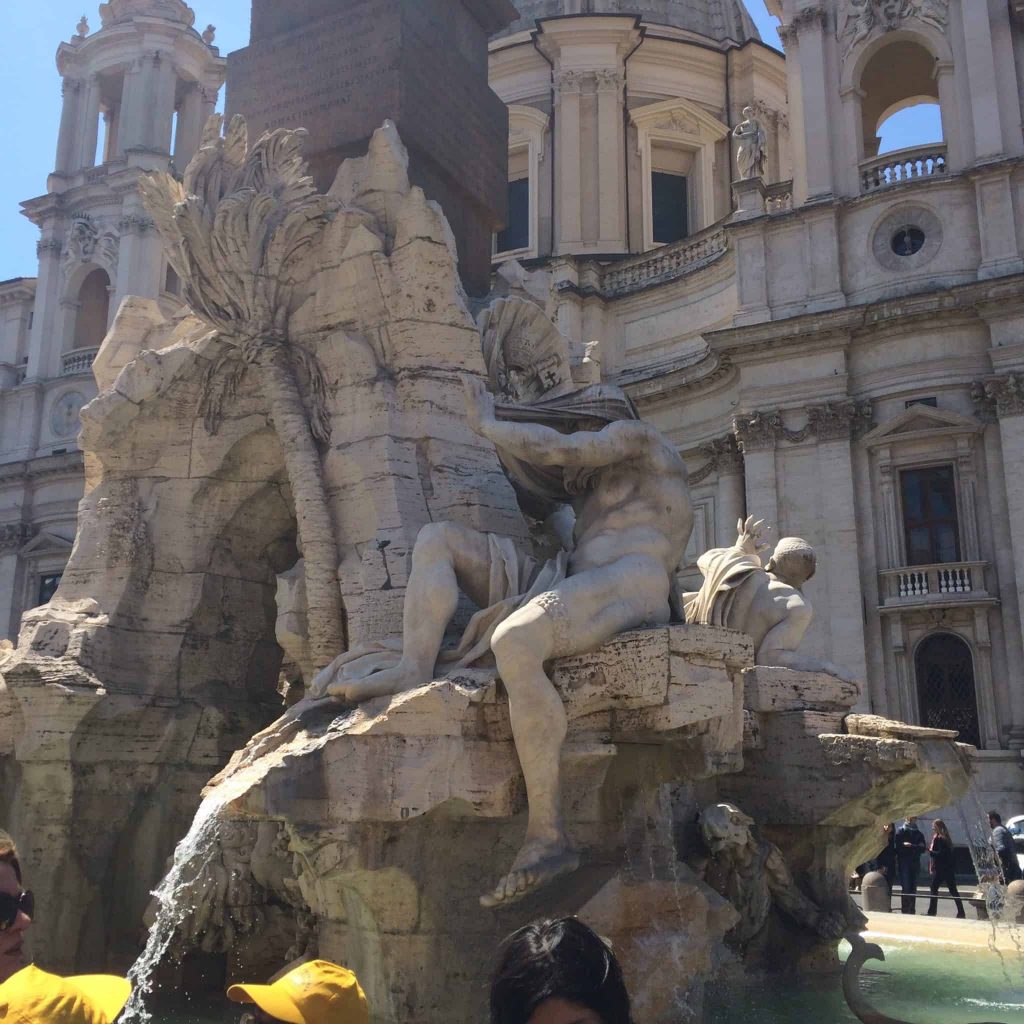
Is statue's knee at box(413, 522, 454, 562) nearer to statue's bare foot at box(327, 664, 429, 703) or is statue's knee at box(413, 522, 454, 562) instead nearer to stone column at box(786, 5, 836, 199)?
statue's bare foot at box(327, 664, 429, 703)

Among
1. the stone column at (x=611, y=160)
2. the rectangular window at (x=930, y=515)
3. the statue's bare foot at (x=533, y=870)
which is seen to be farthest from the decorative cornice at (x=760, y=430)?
the statue's bare foot at (x=533, y=870)

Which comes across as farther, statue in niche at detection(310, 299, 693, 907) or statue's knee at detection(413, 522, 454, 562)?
statue's knee at detection(413, 522, 454, 562)

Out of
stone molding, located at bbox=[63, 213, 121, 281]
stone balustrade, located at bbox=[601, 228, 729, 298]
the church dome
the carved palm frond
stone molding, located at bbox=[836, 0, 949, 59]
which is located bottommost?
the carved palm frond

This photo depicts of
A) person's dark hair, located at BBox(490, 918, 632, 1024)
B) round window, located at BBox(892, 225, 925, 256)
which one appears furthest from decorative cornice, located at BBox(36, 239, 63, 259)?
person's dark hair, located at BBox(490, 918, 632, 1024)

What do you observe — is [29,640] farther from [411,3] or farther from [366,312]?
[411,3]

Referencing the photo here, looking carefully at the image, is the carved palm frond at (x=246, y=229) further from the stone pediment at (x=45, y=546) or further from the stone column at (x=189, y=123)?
the stone column at (x=189, y=123)

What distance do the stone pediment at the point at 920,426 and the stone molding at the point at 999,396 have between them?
299mm

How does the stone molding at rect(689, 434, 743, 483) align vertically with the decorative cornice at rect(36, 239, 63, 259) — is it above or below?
below

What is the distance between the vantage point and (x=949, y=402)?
22609mm

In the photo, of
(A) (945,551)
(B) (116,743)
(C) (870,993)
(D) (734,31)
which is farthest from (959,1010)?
(D) (734,31)

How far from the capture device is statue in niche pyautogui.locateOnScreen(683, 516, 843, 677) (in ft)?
23.8

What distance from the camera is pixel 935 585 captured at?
21703 mm

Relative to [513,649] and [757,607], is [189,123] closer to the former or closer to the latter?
[757,607]

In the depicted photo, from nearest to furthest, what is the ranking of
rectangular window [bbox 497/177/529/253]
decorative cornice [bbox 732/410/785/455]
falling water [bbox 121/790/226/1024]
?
falling water [bbox 121/790/226/1024] → decorative cornice [bbox 732/410/785/455] → rectangular window [bbox 497/177/529/253]
